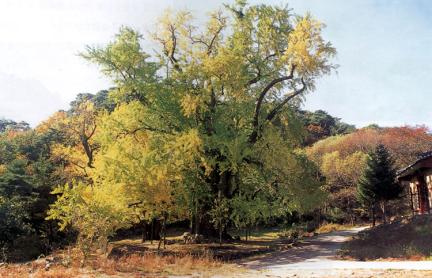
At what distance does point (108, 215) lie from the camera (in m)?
17.6

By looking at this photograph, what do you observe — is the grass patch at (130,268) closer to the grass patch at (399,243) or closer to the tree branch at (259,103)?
the grass patch at (399,243)

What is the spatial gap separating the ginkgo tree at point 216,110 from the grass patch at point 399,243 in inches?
196

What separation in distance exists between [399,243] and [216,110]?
1180cm

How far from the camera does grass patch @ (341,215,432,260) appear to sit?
1545cm

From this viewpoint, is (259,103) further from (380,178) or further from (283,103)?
(380,178)

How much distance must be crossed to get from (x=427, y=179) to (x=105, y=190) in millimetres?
22416

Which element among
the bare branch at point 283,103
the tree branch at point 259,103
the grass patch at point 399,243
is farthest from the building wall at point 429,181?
the tree branch at point 259,103

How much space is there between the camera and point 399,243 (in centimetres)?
1809

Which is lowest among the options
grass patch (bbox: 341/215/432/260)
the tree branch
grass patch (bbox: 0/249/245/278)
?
grass patch (bbox: 0/249/245/278)

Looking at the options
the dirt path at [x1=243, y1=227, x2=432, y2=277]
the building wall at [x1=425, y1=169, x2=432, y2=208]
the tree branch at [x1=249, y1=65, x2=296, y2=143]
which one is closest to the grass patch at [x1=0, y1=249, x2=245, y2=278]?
the dirt path at [x1=243, y1=227, x2=432, y2=277]

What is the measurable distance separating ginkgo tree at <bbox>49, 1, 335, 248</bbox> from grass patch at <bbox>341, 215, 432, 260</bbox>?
4984 millimetres

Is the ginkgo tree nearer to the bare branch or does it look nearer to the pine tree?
the bare branch

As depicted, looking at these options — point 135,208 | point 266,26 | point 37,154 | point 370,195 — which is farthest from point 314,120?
point 135,208

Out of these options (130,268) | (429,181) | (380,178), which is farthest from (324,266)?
(380,178)
